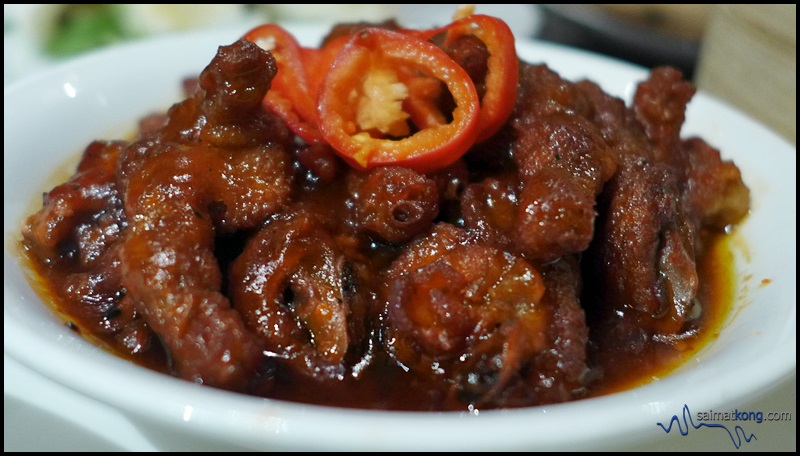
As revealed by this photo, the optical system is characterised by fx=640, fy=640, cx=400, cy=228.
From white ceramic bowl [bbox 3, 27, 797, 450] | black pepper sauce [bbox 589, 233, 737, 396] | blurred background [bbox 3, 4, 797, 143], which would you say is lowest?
blurred background [bbox 3, 4, 797, 143]

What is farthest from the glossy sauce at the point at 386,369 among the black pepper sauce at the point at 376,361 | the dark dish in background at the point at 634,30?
the dark dish in background at the point at 634,30

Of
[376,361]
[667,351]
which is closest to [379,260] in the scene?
[376,361]

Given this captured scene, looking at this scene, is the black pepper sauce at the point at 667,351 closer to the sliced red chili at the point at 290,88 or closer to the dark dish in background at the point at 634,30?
the sliced red chili at the point at 290,88

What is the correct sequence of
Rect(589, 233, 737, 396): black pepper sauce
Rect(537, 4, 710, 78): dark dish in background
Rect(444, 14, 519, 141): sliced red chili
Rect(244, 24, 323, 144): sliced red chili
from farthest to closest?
Rect(537, 4, 710, 78): dark dish in background
Rect(244, 24, 323, 144): sliced red chili
Rect(444, 14, 519, 141): sliced red chili
Rect(589, 233, 737, 396): black pepper sauce

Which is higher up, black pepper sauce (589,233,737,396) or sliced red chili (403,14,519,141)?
sliced red chili (403,14,519,141)

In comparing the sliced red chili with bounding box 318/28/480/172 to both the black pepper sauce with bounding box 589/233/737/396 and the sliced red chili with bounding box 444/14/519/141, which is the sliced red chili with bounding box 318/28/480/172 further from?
the black pepper sauce with bounding box 589/233/737/396

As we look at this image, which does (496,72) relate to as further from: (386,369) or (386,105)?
(386,369)

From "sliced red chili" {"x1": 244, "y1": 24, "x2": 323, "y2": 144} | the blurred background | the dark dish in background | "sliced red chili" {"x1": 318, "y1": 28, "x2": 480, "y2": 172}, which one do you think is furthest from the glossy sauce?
the dark dish in background
